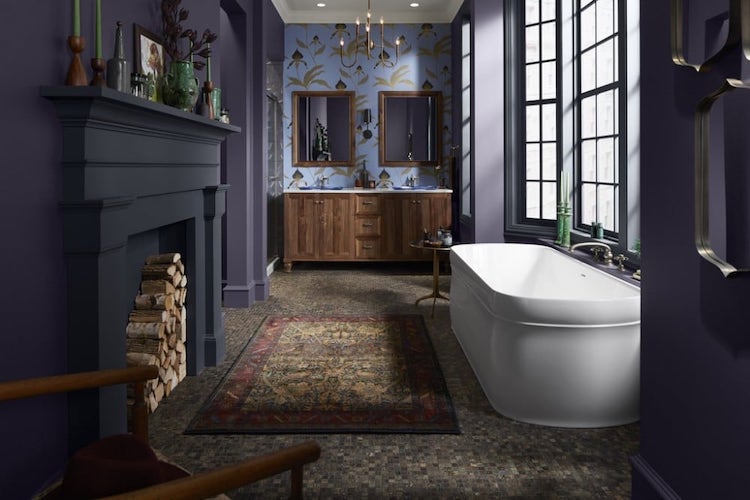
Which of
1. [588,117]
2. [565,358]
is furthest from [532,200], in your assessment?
[565,358]

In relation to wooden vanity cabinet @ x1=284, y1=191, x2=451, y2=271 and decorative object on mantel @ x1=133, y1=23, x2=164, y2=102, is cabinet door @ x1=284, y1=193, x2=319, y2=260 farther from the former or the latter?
decorative object on mantel @ x1=133, y1=23, x2=164, y2=102

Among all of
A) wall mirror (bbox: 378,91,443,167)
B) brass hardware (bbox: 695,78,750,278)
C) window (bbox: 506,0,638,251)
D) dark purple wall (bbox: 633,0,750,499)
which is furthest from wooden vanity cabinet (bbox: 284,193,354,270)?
brass hardware (bbox: 695,78,750,278)

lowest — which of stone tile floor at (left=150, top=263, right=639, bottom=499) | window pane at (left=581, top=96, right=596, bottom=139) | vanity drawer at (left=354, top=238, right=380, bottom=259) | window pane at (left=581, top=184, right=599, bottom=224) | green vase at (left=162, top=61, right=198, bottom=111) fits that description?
stone tile floor at (left=150, top=263, right=639, bottom=499)

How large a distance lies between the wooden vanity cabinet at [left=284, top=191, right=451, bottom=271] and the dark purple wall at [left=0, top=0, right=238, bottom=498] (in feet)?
17.6

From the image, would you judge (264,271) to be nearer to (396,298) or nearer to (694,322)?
(396,298)

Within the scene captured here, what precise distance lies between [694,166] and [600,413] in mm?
1444

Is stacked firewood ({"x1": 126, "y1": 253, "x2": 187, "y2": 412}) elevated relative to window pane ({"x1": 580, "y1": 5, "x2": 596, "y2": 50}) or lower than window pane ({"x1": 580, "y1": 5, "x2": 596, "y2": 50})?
lower

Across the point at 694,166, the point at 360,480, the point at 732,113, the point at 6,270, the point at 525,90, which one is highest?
the point at 525,90

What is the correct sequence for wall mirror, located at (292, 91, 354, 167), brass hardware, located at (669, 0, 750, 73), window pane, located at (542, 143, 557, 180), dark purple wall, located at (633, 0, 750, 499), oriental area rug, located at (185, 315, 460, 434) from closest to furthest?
brass hardware, located at (669, 0, 750, 73)
dark purple wall, located at (633, 0, 750, 499)
oriental area rug, located at (185, 315, 460, 434)
window pane, located at (542, 143, 557, 180)
wall mirror, located at (292, 91, 354, 167)

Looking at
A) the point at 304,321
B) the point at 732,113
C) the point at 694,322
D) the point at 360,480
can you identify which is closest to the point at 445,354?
the point at 304,321

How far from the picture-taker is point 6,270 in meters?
1.88

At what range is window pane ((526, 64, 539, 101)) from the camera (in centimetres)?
574

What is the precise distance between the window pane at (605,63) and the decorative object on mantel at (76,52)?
3391 mm

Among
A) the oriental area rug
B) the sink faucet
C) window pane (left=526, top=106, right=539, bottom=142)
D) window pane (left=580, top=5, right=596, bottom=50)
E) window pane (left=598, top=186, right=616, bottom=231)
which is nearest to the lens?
the oriental area rug
